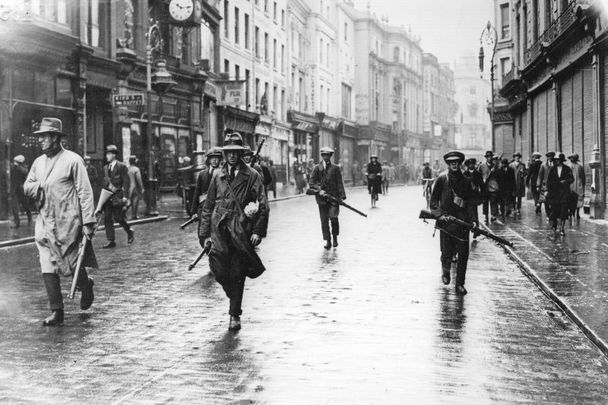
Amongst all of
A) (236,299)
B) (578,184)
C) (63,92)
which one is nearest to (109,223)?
(236,299)

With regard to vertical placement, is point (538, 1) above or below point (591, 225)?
above

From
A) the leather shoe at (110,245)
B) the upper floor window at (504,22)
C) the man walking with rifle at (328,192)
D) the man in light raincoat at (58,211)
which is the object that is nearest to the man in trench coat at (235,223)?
the man in light raincoat at (58,211)

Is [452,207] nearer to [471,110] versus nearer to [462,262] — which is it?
[462,262]

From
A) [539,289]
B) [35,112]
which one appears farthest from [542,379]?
[35,112]

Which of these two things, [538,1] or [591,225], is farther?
[538,1]

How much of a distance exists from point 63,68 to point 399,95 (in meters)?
65.9

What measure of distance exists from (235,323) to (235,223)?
36.0 inches

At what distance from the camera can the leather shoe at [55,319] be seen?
24.3 ft

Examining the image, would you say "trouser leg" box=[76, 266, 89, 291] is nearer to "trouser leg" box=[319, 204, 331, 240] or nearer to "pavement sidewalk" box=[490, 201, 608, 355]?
"pavement sidewalk" box=[490, 201, 608, 355]

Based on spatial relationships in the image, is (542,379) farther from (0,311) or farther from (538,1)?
(538,1)

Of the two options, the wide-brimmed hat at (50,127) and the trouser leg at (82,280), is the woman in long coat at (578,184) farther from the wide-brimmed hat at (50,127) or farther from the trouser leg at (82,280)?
the wide-brimmed hat at (50,127)

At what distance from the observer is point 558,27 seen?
24656 millimetres

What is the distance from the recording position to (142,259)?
1283 centimetres

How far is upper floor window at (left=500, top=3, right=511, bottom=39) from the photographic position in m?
49.1
